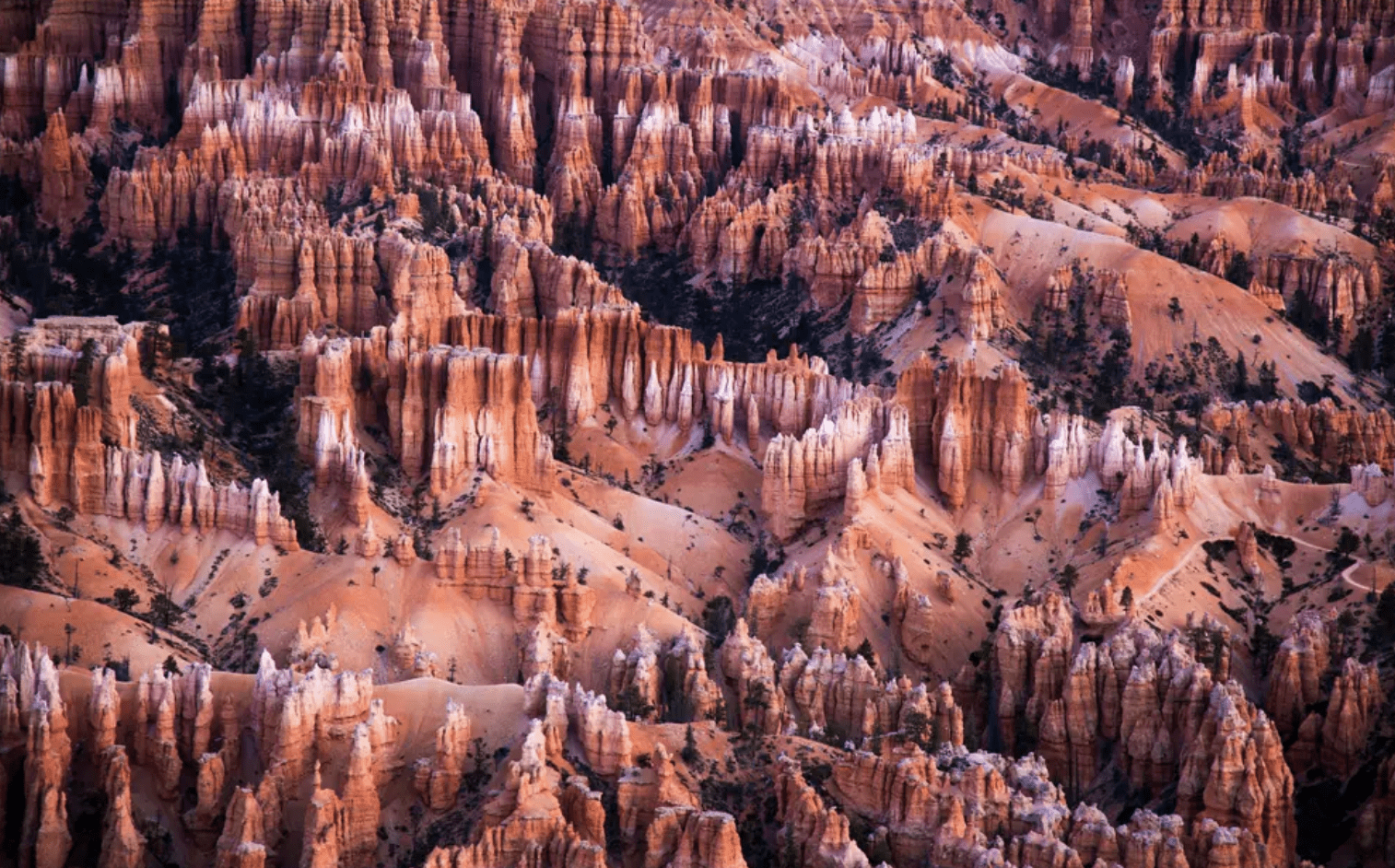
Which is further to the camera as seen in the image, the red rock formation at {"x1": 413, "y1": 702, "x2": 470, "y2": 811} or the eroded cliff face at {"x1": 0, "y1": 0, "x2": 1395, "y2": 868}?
the eroded cliff face at {"x1": 0, "y1": 0, "x2": 1395, "y2": 868}

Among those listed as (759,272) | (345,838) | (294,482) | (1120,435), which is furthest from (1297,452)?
(345,838)

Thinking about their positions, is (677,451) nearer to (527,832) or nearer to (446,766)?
(446,766)

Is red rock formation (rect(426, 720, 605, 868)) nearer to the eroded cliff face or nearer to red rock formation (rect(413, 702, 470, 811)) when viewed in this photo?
the eroded cliff face

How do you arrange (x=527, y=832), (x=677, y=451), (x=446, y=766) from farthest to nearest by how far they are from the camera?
(x=677, y=451) → (x=446, y=766) → (x=527, y=832)

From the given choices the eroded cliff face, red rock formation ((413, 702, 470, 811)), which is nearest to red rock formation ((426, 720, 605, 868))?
the eroded cliff face

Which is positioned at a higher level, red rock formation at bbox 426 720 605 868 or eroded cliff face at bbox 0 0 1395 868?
red rock formation at bbox 426 720 605 868

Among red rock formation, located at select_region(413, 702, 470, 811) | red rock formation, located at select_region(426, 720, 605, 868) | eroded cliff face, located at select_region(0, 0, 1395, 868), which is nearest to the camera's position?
red rock formation, located at select_region(426, 720, 605, 868)

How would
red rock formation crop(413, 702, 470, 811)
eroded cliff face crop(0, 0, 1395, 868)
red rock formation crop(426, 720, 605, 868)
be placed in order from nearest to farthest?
red rock formation crop(426, 720, 605, 868) < red rock formation crop(413, 702, 470, 811) < eroded cliff face crop(0, 0, 1395, 868)

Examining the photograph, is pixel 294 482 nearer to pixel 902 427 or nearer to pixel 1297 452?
pixel 902 427

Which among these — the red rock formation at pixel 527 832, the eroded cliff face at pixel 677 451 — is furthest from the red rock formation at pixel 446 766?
the red rock formation at pixel 527 832

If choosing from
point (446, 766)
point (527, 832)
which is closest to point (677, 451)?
point (446, 766)

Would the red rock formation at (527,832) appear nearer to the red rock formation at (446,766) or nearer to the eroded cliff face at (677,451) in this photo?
the eroded cliff face at (677,451)
